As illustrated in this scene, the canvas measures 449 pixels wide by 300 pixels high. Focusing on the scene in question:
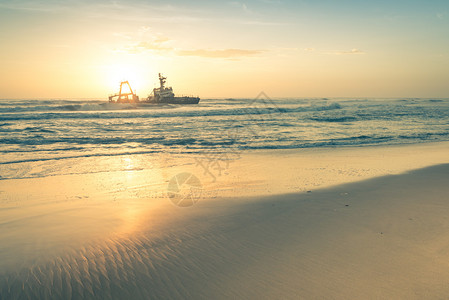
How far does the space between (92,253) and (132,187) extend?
367 centimetres

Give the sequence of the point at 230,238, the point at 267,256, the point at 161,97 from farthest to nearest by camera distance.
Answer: the point at 161,97 → the point at 230,238 → the point at 267,256

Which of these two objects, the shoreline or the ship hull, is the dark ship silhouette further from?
the shoreline

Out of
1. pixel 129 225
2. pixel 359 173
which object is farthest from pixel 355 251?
pixel 359 173

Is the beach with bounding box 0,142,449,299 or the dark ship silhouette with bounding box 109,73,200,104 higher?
the dark ship silhouette with bounding box 109,73,200,104

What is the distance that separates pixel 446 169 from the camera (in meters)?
8.65

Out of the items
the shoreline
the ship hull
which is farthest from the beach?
the ship hull

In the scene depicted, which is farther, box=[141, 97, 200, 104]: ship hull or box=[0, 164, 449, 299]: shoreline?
box=[141, 97, 200, 104]: ship hull

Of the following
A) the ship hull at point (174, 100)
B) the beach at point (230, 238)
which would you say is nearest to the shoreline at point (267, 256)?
the beach at point (230, 238)

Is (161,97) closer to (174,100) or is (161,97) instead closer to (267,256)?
(174,100)

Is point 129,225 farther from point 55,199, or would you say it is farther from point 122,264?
point 55,199

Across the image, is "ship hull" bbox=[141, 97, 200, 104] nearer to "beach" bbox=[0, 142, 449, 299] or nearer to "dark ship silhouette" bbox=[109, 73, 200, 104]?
"dark ship silhouette" bbox=[109, 73, 200, 104]

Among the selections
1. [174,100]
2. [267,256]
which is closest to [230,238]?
[267,256]

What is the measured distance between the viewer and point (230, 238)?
14.5ft

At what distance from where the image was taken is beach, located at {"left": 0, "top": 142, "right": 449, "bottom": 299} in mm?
3262
